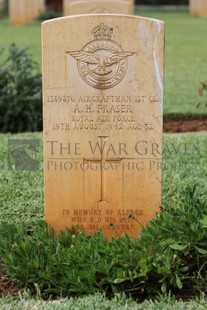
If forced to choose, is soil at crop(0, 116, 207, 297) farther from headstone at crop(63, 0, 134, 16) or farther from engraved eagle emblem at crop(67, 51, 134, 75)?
engraved eagle emblem at crop(67, 51, 134, 75)

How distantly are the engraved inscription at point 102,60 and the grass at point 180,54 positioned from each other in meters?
4.33

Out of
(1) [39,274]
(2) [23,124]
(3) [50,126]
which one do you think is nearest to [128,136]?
(3) [50,126]

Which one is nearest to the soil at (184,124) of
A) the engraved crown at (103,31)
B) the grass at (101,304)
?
the engraved crown at (103,31)

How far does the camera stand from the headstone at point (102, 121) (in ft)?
13.3

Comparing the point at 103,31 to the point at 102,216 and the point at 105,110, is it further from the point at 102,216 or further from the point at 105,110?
the point at 102,216

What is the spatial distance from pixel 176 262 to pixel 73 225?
86 centimetres

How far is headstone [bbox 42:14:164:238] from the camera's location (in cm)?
405

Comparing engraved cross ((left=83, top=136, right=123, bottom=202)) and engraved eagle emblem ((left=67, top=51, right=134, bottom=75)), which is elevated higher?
engraved eagle emblem ((left=67, top=51, right=134, bottom=75))

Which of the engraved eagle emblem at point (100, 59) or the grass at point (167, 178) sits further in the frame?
the engraved eagle emblem at point (100, 59)

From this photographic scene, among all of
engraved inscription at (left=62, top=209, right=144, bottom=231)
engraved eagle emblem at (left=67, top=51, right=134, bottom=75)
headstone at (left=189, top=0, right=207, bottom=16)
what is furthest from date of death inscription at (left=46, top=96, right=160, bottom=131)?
headstone at (left=189, top=0, right=207, bottom=16)

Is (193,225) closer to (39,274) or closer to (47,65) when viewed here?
(39,274)

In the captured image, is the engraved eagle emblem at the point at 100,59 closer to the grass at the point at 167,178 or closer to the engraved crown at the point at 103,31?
the engraved crown at the point at 103,31

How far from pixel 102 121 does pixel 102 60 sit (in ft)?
1.13

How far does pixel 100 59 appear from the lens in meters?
4.08
